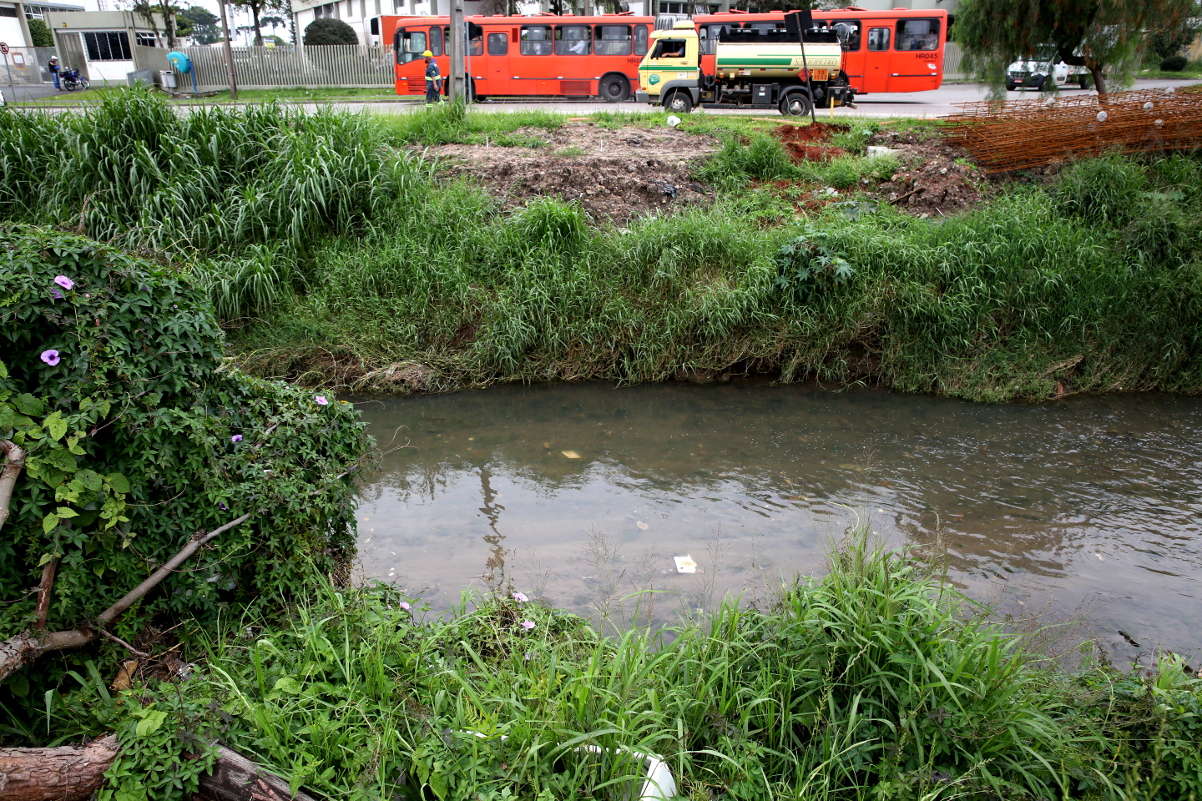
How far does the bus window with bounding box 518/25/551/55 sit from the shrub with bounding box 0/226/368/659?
60.8 feet

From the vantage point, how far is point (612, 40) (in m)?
19.4

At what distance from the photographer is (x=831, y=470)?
566cm

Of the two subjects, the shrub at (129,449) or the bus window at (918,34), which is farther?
the bus window at (918,34)

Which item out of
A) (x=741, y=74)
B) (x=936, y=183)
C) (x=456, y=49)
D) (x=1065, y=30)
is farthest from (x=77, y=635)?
(x=741, y=74)

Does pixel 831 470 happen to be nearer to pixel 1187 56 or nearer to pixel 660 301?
pixel 660 301

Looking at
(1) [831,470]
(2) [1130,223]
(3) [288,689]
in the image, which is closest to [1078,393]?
(2) [1130,223]

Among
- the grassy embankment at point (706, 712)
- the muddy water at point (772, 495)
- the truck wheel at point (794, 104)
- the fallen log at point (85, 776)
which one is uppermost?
the truck wheel at point (794, 104)

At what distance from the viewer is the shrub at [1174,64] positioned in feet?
83.3

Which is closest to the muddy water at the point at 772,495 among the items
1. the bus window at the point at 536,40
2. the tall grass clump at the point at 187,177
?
the tall grass clump at the point at 187,177

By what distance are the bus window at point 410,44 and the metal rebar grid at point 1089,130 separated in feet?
48.1

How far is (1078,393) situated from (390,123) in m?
8.83

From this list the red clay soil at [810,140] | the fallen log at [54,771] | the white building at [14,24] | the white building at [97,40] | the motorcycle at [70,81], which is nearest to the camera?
the fallen log at [54,771]

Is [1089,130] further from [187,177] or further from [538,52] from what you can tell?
[538,52]

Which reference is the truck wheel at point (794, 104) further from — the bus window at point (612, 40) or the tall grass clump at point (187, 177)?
the tall grass clump at point (187, 177)
